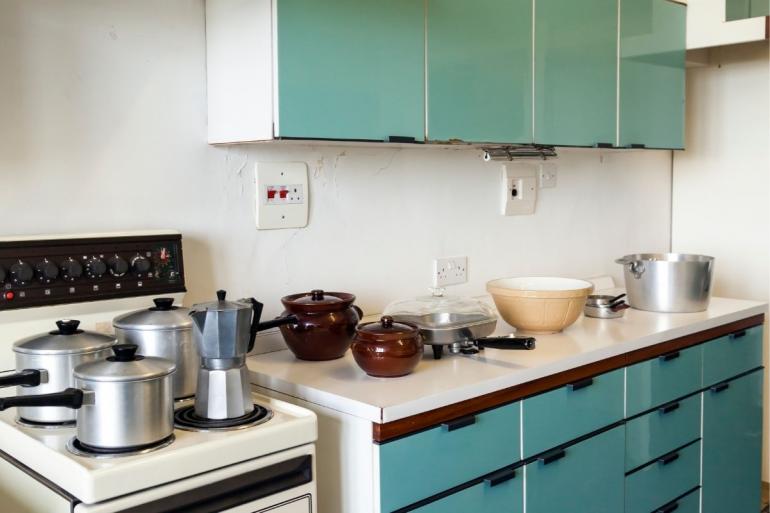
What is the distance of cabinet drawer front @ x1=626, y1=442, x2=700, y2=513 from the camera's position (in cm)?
251

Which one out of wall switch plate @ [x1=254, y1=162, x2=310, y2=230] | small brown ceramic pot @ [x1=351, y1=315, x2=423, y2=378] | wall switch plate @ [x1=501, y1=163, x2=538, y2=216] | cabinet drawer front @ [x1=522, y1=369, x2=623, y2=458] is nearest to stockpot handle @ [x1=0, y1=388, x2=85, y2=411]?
small brown ceramic pot @ [x1=351, y1=315, x2=423, y2=378]

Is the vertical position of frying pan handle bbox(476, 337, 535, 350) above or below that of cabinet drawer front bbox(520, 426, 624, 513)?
above

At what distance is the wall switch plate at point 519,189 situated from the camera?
3.00 meters

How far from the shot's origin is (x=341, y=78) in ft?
6.75

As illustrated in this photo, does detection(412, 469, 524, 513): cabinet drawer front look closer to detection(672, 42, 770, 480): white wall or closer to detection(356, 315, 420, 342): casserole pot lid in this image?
detection(356, 315, 420, 342): casserole pot lid

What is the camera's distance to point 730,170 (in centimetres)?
366

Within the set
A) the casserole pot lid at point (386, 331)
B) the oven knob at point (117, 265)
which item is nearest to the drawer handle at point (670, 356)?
the casserole pot lid at point (386, 331)

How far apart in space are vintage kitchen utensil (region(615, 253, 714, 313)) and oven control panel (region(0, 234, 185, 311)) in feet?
5.45

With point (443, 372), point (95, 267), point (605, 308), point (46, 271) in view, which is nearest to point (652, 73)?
point (605, 308)

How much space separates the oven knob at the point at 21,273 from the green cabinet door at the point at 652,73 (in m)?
2.04

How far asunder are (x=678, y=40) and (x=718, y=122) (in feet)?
1.96

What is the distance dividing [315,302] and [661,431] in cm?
121

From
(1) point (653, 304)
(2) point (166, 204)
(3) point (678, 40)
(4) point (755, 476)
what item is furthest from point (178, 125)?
(4) point (755, 476)

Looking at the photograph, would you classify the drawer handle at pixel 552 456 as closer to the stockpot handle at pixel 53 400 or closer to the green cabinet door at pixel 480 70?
the green cabinet door at pixel 480 70
